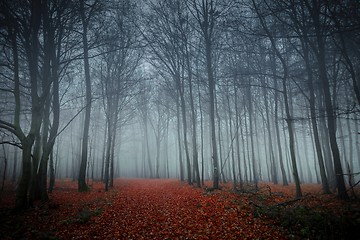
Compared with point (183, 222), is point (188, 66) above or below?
above

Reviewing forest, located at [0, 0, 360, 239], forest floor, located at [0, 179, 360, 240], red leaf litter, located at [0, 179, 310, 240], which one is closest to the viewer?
forest floor, located at [0, 179, 360, 240]

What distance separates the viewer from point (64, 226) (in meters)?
6.43

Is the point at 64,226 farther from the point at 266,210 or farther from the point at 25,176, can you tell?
the point at 266,210

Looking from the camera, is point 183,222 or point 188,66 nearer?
point 183,222

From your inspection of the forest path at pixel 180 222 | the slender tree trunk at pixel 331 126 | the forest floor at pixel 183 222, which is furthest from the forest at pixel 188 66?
the forest path at pixel 180 222

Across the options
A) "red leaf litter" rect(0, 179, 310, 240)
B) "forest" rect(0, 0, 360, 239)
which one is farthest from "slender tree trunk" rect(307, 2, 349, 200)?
"red leaf litter" rect(0, 179, 310, 240)

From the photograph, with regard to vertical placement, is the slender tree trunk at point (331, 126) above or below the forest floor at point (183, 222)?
above

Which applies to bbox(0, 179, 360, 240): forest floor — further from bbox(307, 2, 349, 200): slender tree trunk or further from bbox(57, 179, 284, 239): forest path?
bbox(307, 2, 349, 200): slender tree trunk

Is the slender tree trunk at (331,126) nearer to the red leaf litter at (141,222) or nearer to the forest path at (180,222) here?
the red leaf litter at (141,222)

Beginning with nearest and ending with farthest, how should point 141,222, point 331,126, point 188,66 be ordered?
1. point 141,222
2. point 331,126
3. point 188,66

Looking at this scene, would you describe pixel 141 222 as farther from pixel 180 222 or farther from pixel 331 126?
pixel 331 126

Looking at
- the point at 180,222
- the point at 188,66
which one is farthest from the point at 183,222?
the point at 188,66

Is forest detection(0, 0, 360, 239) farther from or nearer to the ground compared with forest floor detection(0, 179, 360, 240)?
farther from the ground

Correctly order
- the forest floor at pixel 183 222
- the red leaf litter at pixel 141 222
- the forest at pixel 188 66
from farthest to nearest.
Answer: the forest at pixel 188 66 → the red leaf litter at pixel 141 222 → the forest floor at pixel 183 222
